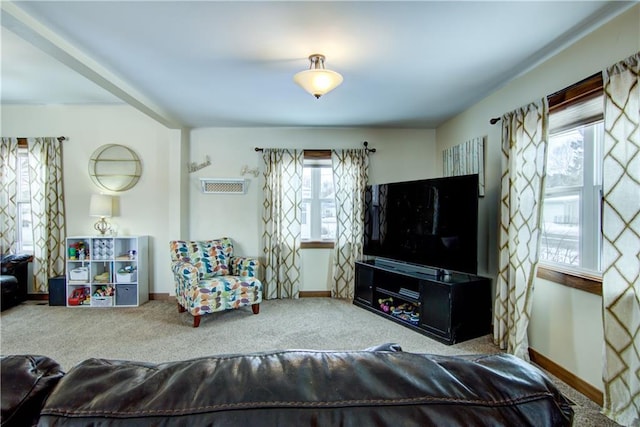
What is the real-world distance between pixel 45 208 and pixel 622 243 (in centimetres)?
578

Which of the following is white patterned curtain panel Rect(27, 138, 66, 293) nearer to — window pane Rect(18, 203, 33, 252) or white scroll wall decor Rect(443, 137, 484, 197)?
window pane Rect(18, 203, 33, 252)

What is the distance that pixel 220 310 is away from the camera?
3408mm

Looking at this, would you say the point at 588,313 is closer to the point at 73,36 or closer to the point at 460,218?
the point at 460,218

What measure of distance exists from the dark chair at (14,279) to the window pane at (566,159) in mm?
5689

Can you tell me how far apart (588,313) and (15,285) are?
18.7 ft

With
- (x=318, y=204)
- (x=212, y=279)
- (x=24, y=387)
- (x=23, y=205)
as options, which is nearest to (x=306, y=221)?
(x=318, y=204)

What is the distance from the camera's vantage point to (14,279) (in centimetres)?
373

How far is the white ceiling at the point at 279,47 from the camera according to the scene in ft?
6.01

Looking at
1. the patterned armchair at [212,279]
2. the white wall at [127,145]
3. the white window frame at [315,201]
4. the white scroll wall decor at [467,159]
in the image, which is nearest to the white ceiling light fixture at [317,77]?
the white scroll wall decor at [467,159]

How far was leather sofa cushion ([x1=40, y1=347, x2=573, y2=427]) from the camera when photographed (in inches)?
18.9

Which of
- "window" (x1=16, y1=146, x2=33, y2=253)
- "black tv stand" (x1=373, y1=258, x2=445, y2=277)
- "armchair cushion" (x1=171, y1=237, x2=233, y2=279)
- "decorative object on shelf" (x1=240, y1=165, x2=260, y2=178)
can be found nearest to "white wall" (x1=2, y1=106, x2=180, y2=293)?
"window" (x1=16, y1=146, x2=33, y2=253)

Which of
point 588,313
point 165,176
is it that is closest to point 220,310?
point 165,176

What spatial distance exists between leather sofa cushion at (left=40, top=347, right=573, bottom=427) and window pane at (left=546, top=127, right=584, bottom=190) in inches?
91.9

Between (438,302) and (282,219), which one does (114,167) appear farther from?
(438,302)
